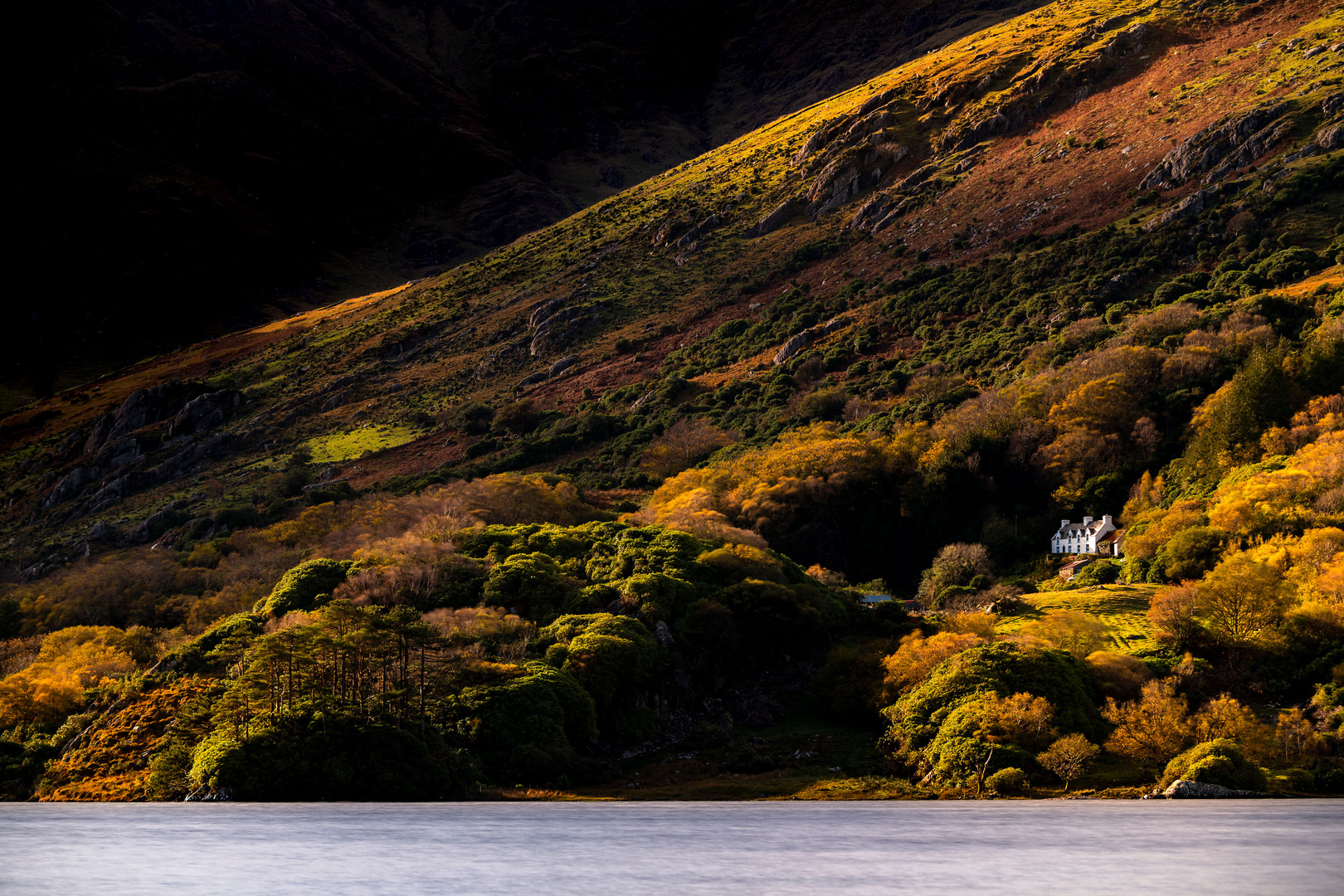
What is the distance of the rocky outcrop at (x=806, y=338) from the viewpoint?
140m

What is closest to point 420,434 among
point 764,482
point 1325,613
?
point 764,482

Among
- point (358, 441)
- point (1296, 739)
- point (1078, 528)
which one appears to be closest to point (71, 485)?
point (358, 441)

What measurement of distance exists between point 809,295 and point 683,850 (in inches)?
5100

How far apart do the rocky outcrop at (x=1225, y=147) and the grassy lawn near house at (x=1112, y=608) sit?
77436 millimetres

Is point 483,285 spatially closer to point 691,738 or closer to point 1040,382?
point 1040,382

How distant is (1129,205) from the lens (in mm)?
133250

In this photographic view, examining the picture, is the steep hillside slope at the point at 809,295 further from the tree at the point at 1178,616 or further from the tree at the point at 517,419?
the tree at the point at 1178,616

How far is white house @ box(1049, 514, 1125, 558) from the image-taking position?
292ft


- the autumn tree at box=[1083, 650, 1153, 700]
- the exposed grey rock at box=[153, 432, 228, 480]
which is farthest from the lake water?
the exposed grey rock at box=[153, 432, 228, 480]

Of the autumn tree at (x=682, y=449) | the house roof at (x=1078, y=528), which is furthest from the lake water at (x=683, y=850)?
the autumn tree at (x=682, y=449)

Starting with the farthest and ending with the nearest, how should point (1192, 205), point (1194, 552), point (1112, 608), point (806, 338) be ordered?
point (806, 338) → point (1192, 205) → point (1194, 552) → point (1112, 608)

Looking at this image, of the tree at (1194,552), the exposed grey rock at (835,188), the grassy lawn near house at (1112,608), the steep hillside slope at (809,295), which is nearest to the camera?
the grassy lawn near house at (1112,608)

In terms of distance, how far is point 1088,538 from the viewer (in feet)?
300

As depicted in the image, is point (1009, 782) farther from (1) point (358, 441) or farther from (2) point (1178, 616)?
(1) point (358, 441)
